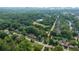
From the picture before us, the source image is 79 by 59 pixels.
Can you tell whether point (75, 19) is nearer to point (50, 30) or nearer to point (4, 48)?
point (50, 30)

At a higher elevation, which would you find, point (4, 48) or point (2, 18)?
point (2, 18)
